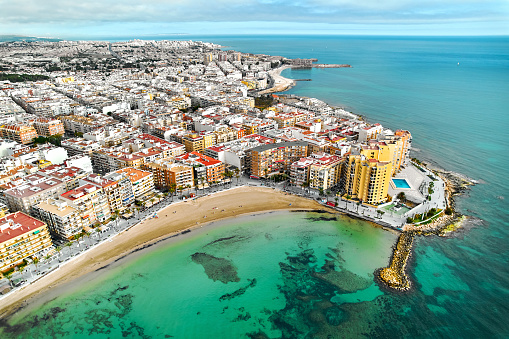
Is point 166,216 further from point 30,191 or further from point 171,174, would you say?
point 30,191

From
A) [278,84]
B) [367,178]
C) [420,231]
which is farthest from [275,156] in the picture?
[278,84]

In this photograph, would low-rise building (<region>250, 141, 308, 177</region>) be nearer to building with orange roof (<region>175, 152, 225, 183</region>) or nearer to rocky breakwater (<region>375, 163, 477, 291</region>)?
building with orange roof (<region>175, 152, 225, 183</region>)

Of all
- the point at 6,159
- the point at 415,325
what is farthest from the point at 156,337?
the point at 6,159

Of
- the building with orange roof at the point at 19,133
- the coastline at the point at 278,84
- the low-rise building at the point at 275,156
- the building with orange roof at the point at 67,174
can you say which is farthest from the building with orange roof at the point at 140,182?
the coastline at the point at 278,84

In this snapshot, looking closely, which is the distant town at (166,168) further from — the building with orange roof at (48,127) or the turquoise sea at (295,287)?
the turquoise sea at (295,287)

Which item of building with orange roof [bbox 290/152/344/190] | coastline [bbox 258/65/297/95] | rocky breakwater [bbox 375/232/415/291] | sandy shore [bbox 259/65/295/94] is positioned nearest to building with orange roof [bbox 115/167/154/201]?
building with orange roof [bbox 290/152/344/190]

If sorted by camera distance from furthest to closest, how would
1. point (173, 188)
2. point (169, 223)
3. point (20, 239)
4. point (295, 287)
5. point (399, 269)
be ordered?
point (173, 188)
point (169, 223)
point (399, 269)
point (20, 239)
point (295, 287)

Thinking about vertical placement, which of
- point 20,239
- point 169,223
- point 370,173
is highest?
Result: point 370,173
